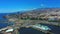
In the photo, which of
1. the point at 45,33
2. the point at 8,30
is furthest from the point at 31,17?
the point at 8,30

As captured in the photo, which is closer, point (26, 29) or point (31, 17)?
point (26, 29)

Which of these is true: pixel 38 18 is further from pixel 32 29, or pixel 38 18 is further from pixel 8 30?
pixel 8 30

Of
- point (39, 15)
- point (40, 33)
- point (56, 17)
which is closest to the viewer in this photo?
point (40, 33)

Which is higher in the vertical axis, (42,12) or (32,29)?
(42,12)

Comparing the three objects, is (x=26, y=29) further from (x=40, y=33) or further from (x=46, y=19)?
(x=46, y=19)

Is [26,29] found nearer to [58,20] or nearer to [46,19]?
[46,19]

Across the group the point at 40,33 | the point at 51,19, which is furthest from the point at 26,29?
the point at 51,19

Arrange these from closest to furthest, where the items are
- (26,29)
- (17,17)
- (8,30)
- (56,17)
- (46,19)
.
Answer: (8,30)
(26,29)
(17,17)
(46,19)
(56,17)

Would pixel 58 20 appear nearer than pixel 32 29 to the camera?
No

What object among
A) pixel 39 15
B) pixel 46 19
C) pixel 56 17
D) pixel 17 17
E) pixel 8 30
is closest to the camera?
pixel 8 30

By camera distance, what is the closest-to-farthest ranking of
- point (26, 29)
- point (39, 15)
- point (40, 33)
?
1. point (40, 33)
2. point (26, 29)
3. point (39, 15)
